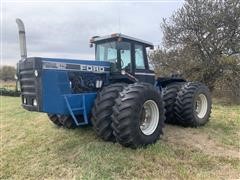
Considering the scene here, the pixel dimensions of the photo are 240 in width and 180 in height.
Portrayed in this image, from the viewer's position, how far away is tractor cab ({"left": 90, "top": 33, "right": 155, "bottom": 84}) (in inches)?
279

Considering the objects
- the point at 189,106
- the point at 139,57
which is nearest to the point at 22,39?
the point at 139,57

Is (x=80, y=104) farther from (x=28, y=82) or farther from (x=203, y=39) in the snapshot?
(x=203, y=39)

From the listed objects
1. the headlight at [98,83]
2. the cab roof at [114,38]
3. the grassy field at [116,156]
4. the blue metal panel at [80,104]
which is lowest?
the grassy field at [116,156]

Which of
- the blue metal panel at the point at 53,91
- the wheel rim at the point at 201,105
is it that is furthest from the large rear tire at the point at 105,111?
the wheel rim at the point at 201,105

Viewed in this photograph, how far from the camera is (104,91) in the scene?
622 centimetres

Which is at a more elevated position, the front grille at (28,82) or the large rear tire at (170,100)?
the front grille at (28,82)

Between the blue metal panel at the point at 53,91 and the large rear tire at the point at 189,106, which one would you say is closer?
the blue metal panel at the point at 53,91

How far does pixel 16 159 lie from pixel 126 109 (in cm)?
251

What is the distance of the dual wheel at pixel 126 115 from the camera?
5.80 metres

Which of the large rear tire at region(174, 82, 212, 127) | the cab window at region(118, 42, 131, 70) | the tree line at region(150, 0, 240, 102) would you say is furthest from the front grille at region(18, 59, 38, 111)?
the tree line at region(150, 0, 240, 102)

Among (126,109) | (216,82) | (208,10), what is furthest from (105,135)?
(208,10)

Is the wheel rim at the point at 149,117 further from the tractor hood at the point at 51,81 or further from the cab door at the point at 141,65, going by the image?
the tractor hood at the point at 51,81

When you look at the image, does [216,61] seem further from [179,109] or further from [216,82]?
[179,109]

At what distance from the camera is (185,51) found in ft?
64.5
